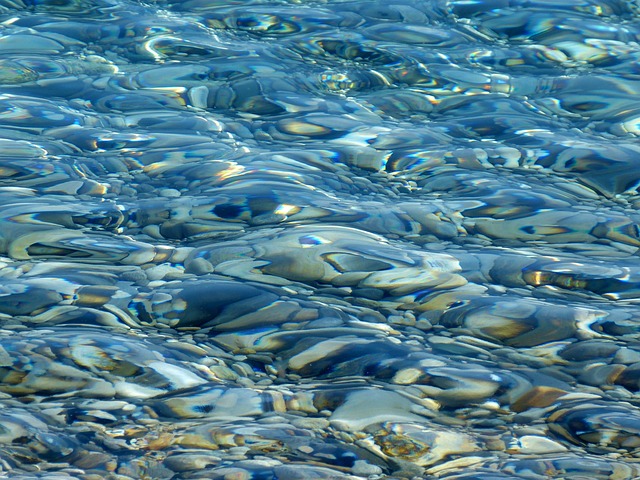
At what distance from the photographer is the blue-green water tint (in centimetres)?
170

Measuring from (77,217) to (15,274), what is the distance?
0.33 meters

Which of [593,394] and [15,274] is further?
[15,274]

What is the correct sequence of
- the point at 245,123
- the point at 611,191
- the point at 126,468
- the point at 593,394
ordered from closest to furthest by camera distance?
the point at 126,468, the point at 593,394, the point at 611,191, the point at 245,123

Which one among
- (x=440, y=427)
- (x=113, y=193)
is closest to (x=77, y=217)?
(x=113, y=193)

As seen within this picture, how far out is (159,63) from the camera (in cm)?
365

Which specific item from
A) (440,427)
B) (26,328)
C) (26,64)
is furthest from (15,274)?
(26,64)

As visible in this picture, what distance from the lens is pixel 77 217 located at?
8.35ft

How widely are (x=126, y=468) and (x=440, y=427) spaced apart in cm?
59

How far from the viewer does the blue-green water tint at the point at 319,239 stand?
66.9 inches

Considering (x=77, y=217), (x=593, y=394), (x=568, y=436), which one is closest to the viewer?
(x=568, y=436)

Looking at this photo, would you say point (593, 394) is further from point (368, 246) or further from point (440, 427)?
point (368, 246)

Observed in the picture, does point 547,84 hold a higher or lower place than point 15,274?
higher

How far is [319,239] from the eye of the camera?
7.96 ft

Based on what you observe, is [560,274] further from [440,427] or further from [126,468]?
[126,468]
